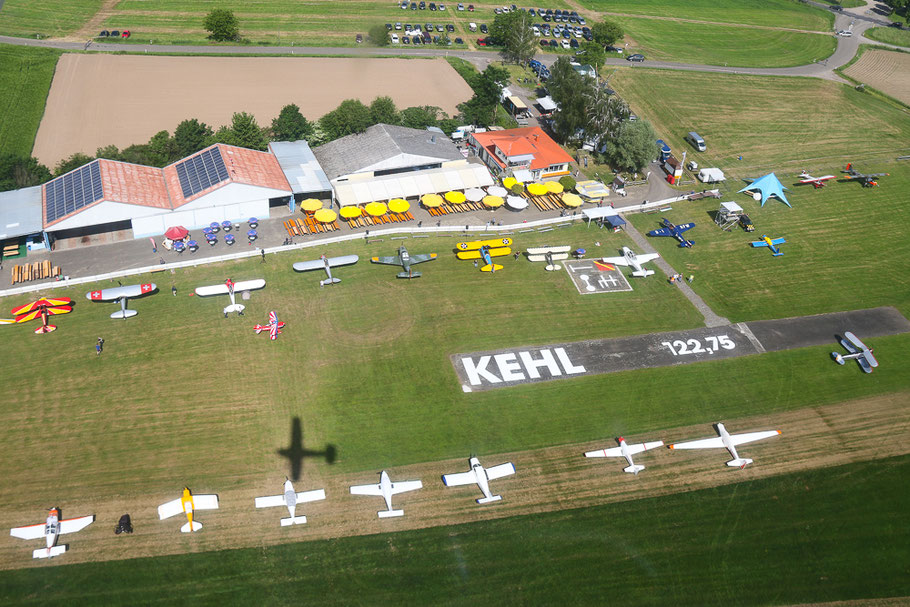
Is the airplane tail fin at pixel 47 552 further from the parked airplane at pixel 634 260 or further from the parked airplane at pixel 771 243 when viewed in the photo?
the parked airplane at pixel 771 243

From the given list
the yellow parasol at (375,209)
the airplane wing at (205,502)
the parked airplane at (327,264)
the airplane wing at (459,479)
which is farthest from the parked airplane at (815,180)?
the airplane wing at (205,502)

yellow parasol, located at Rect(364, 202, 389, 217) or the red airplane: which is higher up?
yellow parasol, located at Rect(364, 202, 389, 217)

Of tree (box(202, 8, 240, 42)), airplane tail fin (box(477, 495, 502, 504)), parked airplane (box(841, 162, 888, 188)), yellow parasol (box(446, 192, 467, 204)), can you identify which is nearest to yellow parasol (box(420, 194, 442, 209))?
yellow parasol (box(446, 192, 467, 204))

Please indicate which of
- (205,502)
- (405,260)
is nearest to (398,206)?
(405,260)

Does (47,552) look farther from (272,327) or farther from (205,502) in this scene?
(272,327)

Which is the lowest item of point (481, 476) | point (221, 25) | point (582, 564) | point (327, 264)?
point (582, 564)

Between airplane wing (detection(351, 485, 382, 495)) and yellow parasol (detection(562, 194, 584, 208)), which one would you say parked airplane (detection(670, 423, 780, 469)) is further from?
yellow parasol (detection(562, 194, 584, 208))

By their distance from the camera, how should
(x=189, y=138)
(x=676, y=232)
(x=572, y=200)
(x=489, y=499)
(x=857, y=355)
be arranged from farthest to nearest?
(x=189, y=138) < (x=572, y=200) < (x=676, y=232) < (x=857, y=355) < (x=489, y=499)
